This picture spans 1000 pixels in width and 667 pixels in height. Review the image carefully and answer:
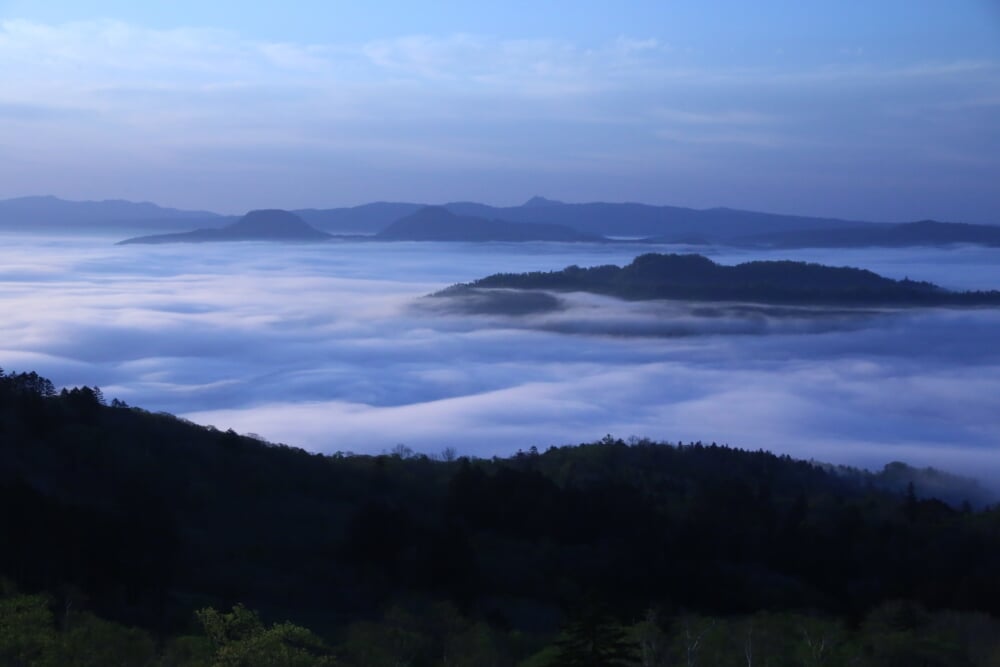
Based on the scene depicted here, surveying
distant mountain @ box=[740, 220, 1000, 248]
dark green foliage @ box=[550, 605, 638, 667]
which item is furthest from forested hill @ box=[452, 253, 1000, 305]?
dark green foliage @ box=[550, 605, 638, 667]

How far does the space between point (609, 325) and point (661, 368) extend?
15.6 metres

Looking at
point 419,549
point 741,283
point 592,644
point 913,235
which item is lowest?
point 419,549

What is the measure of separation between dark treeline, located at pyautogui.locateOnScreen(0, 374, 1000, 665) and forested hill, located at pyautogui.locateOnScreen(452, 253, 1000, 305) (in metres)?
88.5

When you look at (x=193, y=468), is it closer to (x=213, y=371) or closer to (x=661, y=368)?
(x=213, y=371)

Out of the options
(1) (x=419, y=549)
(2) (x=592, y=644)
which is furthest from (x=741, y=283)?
(2) (x=592, y=644)

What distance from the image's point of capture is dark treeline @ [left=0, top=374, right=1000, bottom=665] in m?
17.5

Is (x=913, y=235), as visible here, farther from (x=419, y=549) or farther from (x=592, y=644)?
(x=592, y=644)

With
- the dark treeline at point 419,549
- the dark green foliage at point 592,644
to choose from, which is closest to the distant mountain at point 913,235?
the dark treeline at point 419,549

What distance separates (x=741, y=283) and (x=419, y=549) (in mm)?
111709

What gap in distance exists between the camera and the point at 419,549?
82.4 feet

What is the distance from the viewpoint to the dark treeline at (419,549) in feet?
57.6

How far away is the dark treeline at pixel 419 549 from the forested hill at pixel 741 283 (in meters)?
88.5

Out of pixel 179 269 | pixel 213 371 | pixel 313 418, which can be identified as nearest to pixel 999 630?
pixel 313 418

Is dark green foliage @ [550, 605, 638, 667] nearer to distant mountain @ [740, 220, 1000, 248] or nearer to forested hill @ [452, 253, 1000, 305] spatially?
forested hill @ [452, 253, 1000, 305]
